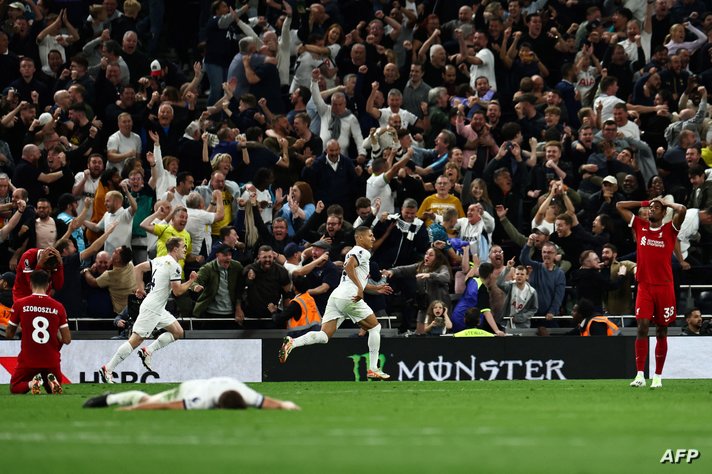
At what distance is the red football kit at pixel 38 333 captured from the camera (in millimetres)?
17219

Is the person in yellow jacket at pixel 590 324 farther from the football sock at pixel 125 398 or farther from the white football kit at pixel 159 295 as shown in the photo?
the football sock at pixel 125 398

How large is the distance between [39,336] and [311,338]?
14.0 ft

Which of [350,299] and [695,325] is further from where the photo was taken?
[695,325]

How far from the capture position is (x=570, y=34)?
2859cm

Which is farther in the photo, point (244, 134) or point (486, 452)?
point (244, 134)

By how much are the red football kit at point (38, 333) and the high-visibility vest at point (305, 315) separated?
499 centimetres

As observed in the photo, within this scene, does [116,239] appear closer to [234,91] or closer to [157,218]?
[157,218]

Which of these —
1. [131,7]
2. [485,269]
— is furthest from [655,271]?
[131,7]

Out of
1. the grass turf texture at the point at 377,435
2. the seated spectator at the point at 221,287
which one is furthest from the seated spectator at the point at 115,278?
the grass turf texture at the point at 377,435

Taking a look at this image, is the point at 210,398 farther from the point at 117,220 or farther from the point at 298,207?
the point at 298,207

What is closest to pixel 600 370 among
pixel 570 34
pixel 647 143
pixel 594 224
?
pixel 594 224

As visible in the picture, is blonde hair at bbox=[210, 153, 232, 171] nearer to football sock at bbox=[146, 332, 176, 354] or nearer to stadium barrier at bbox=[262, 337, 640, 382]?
stadium barrier at bbox=[262, 337, 640, 382]

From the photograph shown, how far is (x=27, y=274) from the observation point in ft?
63.7

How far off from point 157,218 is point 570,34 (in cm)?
1080
